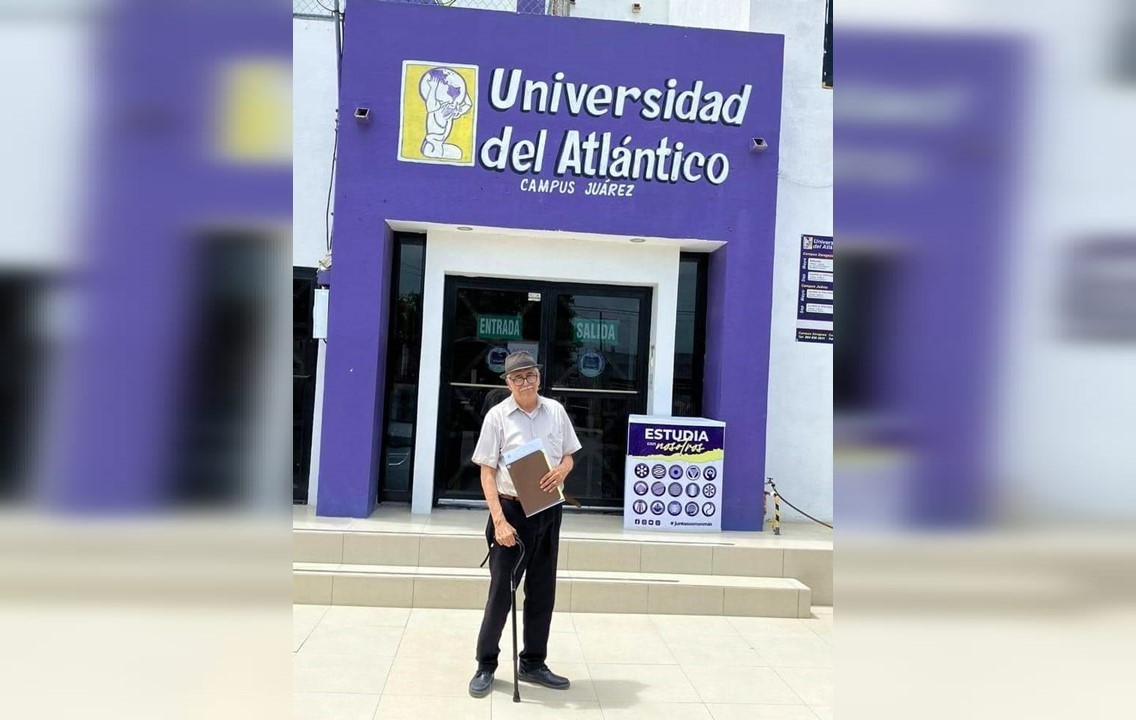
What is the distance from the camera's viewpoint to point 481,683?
151 inches

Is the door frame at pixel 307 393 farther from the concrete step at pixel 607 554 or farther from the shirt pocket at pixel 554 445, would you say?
the shirt pocket at pixel 554 445

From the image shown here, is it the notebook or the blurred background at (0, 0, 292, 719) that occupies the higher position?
the blurred background at (0, 0, 292, 719)

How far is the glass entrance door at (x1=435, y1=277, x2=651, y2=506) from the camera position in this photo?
7.19 m

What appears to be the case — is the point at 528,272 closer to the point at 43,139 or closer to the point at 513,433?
the point at 513,433

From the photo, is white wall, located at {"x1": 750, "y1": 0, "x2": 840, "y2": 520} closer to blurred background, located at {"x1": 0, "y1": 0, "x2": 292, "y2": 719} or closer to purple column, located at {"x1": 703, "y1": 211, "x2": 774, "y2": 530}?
purple column, located at {"x1": 703, "y1": 211, "x2": 774, "y2": 530}

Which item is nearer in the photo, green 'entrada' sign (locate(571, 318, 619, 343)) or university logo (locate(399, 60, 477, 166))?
university logo (locate(399, 60, 477, 166))

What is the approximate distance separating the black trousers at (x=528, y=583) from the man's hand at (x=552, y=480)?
0.20 metres

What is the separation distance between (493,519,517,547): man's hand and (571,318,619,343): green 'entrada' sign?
3659mm

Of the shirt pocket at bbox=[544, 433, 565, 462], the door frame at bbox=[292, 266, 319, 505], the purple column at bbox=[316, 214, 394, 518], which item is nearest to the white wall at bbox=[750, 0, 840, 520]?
the purple column at bbox=[316, 214, 394, 518]

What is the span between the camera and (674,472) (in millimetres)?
6512

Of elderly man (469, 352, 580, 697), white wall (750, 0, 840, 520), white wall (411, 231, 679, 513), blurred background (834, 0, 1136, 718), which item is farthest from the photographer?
white wall (750, 0, 840, 520)

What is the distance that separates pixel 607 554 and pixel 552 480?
220 centimetres

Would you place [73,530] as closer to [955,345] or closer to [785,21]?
[955,345]

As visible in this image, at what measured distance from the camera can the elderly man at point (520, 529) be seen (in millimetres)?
3861
